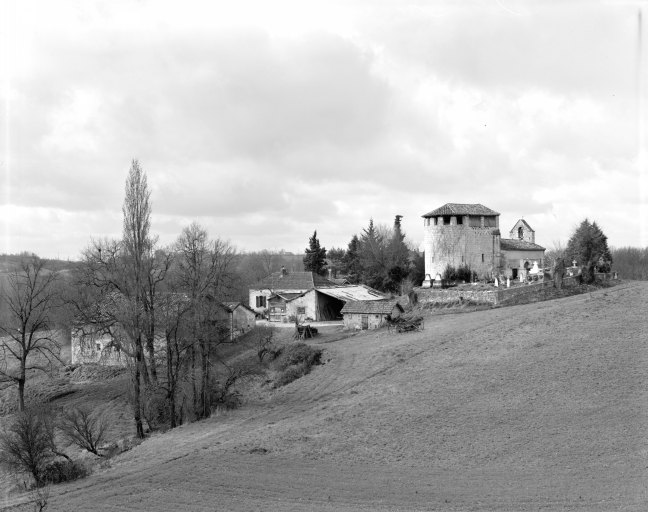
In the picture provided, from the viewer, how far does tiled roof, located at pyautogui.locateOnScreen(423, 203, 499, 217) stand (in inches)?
2468

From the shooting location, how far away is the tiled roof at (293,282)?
2468 inches

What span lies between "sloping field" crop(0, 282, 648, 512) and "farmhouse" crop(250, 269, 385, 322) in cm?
1663

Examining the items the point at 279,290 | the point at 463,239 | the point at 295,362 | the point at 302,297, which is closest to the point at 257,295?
the point at 279,290

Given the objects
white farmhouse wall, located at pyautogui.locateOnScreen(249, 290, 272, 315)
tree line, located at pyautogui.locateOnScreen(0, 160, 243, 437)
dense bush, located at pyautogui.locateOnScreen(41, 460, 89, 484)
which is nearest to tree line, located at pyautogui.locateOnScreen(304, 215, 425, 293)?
white farmhouse wall, located at pyautogui.locateOnScreen(249, 290, 272, 315)

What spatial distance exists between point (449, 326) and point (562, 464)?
2321 centimetres

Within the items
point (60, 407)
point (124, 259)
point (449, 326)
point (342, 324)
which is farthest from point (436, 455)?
point (342, 324)

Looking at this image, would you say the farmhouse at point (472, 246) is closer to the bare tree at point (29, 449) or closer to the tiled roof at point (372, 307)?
the tiled roof at point (372, 307)

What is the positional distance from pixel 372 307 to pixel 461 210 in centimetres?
1587

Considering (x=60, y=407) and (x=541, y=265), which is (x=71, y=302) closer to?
(x=60, y=407)

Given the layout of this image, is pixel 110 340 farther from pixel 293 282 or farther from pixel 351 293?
pixel 351 293

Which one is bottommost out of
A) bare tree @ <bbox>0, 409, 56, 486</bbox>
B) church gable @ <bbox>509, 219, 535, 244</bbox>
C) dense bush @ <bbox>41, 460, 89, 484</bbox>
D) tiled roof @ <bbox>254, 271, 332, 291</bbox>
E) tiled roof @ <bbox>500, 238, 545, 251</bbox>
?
dense bush @ <bbox>41, 460, 89, 484</bbox>

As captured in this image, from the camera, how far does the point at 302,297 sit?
59188mm

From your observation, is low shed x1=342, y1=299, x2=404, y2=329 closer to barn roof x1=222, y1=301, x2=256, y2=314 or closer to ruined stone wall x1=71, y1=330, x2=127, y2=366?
barn roof x1=222, y1=301, x2=256, y2=314

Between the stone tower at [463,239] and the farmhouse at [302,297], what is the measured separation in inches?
252
